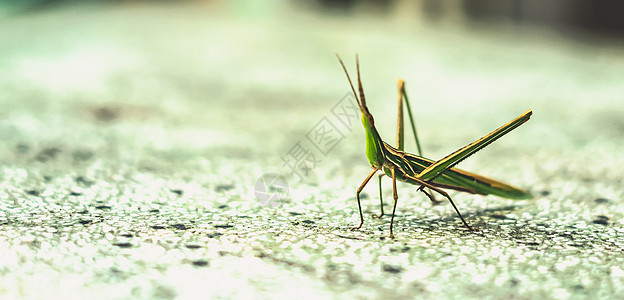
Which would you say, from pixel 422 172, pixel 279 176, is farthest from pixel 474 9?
pixel 422 172

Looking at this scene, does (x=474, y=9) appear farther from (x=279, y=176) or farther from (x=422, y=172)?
(x=422, y=172)

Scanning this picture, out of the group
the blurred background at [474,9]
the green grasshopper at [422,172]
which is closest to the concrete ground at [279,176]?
the green grasshopper at [422,172]

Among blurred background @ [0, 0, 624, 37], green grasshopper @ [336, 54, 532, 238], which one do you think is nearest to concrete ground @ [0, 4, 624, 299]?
green grasshopper @ [336, 54, 532, 238]

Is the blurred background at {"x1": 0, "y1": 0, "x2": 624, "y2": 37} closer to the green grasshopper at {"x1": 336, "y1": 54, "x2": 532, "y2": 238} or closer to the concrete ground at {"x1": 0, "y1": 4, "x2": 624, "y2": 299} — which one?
the concrete ground at {"x1": 0, "y1": 4, "x2": 624, "y2": 299}

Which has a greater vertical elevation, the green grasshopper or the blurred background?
the blurred background

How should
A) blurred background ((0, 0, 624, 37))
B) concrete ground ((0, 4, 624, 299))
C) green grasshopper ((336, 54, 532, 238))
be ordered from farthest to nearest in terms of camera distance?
blurred background ((0, 0, 624, 37)), green grasshopper ((336, 54, 532, 238)), concrete ground ((0, 4, 624, 299))

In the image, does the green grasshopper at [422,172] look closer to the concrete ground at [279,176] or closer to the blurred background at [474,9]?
the concrete ground at [279,176]

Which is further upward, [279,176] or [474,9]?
[474,9]

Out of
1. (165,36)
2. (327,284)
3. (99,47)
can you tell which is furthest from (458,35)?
(327,284)
